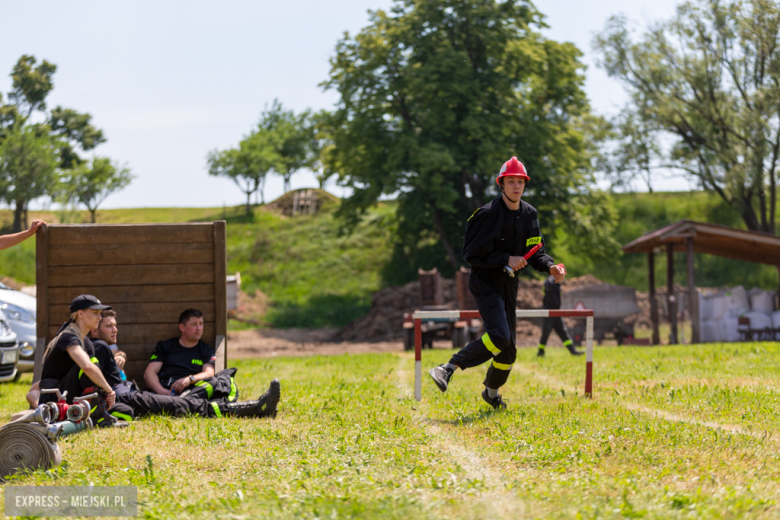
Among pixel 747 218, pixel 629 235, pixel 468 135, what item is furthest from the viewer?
pixel 629 235

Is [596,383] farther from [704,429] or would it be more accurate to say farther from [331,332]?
[331,332]

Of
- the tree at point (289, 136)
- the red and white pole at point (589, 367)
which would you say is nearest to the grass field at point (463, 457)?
the red and white pole at point (589, 367)

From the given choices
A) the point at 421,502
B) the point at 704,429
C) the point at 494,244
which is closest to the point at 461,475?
the point at 421,502

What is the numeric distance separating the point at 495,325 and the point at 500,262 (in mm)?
571

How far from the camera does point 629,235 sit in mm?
44500

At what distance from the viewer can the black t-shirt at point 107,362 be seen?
22.9 feet

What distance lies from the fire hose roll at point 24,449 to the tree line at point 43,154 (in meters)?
45.3

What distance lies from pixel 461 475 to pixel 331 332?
2739 centimetres

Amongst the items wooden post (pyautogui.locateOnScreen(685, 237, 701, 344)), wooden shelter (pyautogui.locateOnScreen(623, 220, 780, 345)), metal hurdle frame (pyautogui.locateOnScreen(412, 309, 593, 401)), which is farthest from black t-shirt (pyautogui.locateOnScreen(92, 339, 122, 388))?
wooden post (pyautogui.locateOnScreen(685, 237, 701, 344))

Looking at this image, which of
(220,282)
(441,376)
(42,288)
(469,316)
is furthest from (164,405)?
(469,316)

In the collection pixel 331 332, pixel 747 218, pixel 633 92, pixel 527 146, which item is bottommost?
pixel 331 332

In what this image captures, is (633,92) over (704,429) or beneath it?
over

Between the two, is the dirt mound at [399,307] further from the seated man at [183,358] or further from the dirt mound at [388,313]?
the seated man at [183,358]

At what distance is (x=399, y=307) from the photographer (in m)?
30.7
